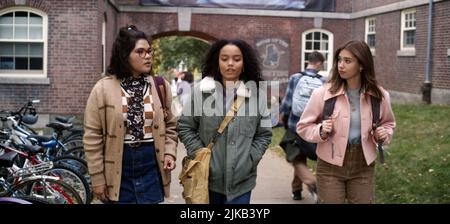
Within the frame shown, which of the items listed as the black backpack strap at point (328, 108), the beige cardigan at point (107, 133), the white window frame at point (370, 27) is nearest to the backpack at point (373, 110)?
the black backpack strap at point (328, 108)

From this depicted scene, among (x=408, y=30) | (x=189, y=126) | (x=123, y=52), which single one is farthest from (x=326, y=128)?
(x=408, y=30)

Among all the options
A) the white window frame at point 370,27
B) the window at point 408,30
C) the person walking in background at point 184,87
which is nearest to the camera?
the person walking in background at point 184,87

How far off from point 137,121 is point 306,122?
1.32 metres

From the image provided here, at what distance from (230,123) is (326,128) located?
2.57 feet

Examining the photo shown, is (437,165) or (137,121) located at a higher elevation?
(137,121)

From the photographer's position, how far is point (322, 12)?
75.3ft

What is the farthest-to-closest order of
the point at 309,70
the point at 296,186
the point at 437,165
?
1. the point at 437,165
2. the point at 296,186
3. the point at 309,70

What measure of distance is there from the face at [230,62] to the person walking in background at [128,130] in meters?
0.45

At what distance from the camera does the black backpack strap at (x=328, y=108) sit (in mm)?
4158

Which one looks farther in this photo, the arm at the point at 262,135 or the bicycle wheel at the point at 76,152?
the bicycle wheel at the point at 76,152

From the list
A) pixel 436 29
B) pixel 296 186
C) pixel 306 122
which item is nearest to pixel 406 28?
pixel 436 29

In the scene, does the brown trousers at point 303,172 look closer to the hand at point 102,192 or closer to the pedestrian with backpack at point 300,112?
the pedestrian with backpack at point 300,112

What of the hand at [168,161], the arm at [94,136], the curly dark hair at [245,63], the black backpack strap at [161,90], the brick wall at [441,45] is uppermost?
the brick wall at [441,45]
